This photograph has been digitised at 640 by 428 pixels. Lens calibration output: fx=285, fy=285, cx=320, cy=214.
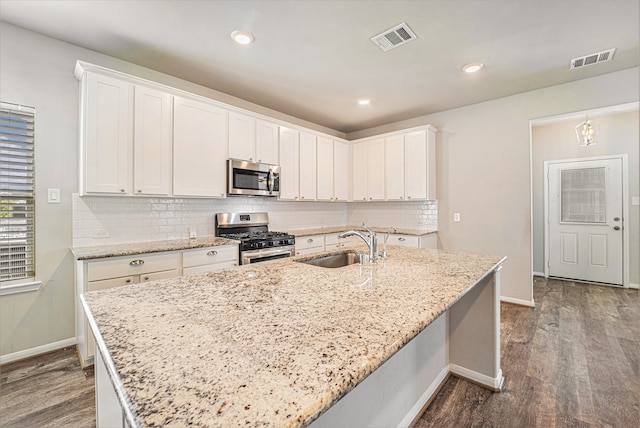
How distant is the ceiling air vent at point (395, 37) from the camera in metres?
2.29

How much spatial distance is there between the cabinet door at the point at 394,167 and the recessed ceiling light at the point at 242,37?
263 cm

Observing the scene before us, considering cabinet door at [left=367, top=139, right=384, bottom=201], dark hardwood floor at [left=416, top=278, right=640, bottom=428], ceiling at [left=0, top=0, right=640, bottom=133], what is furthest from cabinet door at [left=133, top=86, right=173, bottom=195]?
cabinet door at [left=367, top=139, right=384, bottom=201]

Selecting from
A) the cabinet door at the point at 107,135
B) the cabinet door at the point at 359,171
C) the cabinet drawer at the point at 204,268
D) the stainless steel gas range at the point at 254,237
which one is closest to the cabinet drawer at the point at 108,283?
the cabinet drawer at the point at 204,268

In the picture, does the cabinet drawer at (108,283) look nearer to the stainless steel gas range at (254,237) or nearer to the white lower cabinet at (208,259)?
the white lower cabinet at (208,259)

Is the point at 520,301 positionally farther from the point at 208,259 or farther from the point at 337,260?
the point at 208,259

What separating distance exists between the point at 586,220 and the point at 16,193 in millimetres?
7115

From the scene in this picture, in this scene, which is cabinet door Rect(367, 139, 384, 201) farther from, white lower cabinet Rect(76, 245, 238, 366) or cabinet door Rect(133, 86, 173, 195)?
cabinet door Rect(133, 86, 173, 195)

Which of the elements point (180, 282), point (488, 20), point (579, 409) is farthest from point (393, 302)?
point (488, 20)

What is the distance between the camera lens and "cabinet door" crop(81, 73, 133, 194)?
2400 millimetres

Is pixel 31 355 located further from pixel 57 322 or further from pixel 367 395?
pixel 367 395

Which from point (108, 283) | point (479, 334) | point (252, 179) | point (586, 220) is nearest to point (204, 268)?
point (108, 283)

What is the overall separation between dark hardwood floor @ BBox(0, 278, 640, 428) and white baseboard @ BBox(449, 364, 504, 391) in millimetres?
40

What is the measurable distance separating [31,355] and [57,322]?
277 mm

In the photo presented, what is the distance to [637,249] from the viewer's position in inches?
164
